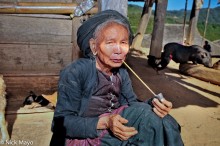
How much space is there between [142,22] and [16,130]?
1178 centimetres

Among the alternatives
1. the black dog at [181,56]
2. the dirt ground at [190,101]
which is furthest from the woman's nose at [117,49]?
the black dog at [181,56]

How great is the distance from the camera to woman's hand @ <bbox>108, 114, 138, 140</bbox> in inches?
65.6

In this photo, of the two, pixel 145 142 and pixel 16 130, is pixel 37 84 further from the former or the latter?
pixel 145 142

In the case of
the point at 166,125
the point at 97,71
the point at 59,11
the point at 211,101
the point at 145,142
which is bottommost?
the point at 211,101

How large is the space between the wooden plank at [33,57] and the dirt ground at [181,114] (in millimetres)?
658

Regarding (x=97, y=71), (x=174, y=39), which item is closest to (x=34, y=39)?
(x=97, y=71)

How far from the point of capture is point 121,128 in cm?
167

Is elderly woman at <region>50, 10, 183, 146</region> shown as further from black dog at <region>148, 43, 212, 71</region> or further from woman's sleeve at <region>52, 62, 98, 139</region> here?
black dog at <region>148, 43, 212, 71</region>

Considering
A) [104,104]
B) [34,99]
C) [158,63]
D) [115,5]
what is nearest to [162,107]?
[104,104]

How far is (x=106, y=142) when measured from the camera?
1.82m

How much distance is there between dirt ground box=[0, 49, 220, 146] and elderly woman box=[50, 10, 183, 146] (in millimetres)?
1725

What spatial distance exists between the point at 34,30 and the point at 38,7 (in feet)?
1.71

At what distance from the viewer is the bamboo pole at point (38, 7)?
3711 millimetres

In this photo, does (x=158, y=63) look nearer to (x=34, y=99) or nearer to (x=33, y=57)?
(x=33, y=57)
